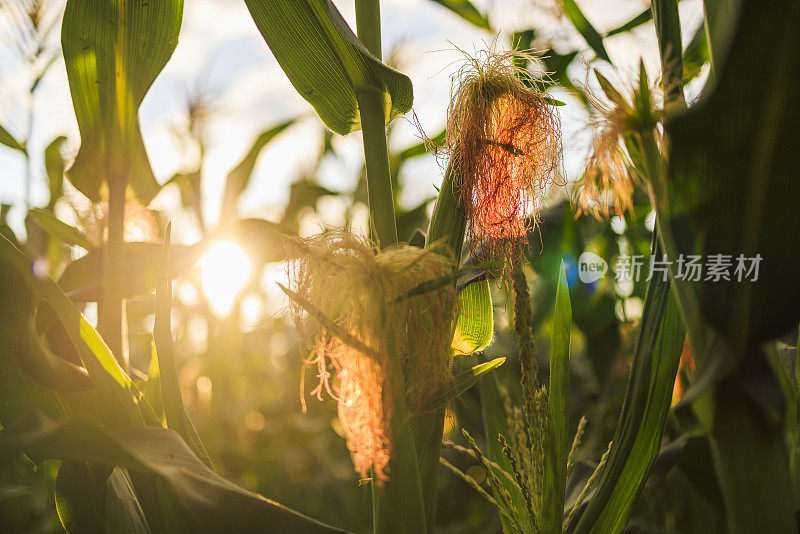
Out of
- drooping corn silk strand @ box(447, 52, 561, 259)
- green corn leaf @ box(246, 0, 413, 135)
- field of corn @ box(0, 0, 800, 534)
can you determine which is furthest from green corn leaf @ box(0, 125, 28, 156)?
drooping corn silk strand @ box(447, 52, 561, 259)

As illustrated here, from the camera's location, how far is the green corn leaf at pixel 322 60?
485mm

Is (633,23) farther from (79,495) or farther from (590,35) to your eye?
(79,495)

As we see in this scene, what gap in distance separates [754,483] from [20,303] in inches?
23.8

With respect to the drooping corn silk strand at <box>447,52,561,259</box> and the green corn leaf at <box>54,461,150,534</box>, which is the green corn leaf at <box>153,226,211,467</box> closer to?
the green corn leaf at <box>54,461,150,534</box>

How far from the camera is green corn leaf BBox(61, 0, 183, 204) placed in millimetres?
581

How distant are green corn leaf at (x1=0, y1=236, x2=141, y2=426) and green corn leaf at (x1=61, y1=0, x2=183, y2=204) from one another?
207mm

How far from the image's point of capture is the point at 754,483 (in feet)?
1.23

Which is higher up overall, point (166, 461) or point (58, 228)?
point (58, 228)

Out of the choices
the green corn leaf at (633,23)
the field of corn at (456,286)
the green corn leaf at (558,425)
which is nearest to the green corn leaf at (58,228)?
the field of corn at (456,286)

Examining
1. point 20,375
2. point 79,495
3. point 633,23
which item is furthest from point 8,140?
point 633,23

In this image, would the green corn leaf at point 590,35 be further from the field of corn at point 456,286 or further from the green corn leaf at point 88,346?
the green corn leaf at point 88,346

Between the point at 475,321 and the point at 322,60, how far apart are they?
305 millimetres

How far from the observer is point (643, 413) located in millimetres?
502

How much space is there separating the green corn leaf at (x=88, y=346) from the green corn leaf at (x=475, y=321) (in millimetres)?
313
